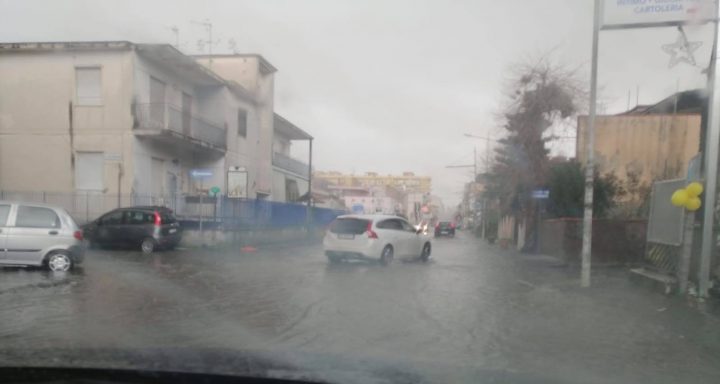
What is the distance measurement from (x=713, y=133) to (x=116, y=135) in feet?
63.6

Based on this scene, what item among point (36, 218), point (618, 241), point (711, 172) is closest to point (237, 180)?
point (36, 218)

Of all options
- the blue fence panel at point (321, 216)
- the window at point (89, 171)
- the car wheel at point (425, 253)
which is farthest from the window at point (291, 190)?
the car wheel at point (425, 253)

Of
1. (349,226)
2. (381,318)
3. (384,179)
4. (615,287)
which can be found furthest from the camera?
(384,179)

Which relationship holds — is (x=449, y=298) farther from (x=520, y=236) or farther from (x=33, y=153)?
(x=520, y=236)

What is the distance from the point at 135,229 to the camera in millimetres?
20047

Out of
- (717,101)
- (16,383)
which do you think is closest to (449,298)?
(717,101)

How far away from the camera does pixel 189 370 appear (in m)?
4.50

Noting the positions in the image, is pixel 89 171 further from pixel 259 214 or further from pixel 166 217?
pixel 259 214

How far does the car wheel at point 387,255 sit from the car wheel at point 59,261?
786cm

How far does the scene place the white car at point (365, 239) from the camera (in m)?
17.2

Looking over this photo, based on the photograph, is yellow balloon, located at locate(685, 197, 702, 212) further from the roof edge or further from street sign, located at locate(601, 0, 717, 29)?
the roof edge

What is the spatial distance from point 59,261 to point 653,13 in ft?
41.7

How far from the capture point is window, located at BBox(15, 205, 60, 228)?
1280 centimetres

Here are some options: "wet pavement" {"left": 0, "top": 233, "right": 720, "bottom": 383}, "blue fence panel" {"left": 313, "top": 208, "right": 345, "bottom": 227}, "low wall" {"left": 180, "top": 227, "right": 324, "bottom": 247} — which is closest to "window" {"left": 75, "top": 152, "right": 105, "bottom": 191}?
"low wall" {"left": 180, "top": 227, "right": 324, "bottom": 247}
